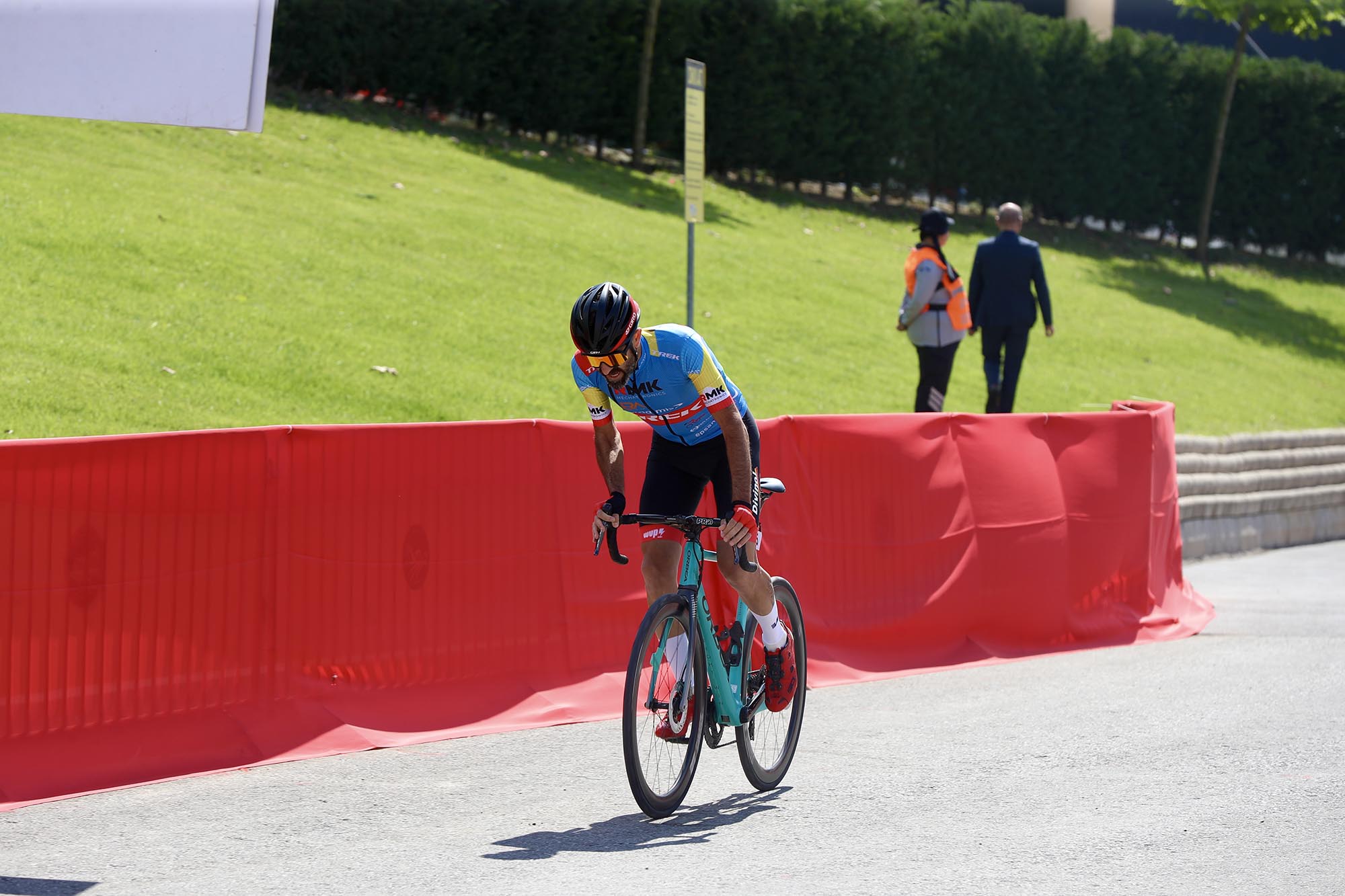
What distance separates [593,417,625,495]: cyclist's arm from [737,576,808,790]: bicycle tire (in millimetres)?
828

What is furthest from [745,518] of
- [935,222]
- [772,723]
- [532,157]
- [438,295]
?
[532,157]

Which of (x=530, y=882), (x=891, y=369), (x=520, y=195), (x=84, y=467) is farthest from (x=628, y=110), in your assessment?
(x=530, y=882)

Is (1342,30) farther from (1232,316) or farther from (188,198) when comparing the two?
(188,198)

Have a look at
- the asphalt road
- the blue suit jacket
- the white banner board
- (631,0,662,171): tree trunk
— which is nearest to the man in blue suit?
the blue suit jacket

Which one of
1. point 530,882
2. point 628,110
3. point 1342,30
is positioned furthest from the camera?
point 1342,30

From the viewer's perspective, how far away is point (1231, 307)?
2703cm

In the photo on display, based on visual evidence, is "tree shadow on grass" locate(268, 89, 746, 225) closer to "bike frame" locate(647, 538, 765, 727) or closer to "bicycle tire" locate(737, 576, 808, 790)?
"bicycle tire" locate(737, 576, 808, 790)

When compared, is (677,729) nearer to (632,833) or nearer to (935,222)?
(632,833)

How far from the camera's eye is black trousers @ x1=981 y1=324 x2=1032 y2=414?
13.5 m

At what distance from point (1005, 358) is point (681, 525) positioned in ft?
27.3

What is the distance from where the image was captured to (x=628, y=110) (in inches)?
999

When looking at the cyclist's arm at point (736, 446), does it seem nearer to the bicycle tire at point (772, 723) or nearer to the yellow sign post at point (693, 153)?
the bicycle tire at point (772, 723)

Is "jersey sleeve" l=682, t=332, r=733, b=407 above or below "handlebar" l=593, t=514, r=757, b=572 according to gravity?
above

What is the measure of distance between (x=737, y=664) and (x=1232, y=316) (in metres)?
21.8
